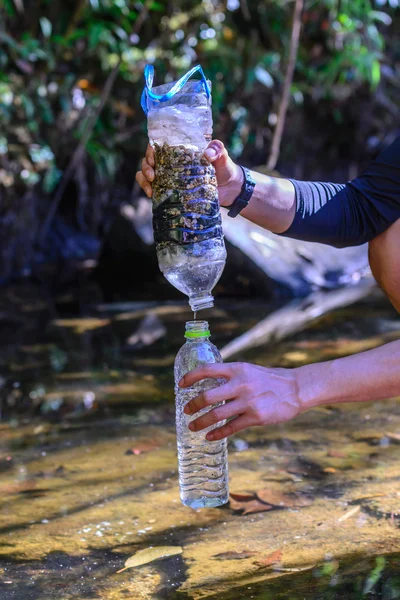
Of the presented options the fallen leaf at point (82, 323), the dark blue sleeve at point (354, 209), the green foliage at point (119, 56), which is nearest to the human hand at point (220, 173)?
the dark blue sleeve at point (354, 209)

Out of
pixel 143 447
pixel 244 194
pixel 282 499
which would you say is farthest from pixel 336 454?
pixel 244 194

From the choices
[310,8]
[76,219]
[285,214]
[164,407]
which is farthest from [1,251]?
[285,214]

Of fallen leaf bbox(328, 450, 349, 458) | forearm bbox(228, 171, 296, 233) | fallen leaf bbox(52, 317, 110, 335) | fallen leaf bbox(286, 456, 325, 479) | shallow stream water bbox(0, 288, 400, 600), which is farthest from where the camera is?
fallen leaf bbox(52, 317, 110, 335)

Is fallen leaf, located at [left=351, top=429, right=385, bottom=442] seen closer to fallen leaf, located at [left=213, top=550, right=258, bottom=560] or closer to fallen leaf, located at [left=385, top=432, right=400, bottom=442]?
fallen leaf, located at [left=385, top=432, right=400, bottom=442]

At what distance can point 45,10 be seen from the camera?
7.78m

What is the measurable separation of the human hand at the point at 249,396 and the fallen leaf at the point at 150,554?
0.43m

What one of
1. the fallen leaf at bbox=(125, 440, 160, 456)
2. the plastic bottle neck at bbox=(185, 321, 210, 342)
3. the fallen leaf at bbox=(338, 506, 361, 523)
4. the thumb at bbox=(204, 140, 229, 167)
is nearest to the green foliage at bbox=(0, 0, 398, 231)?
the fallen leaf at bbox=(125, 440, 160, 456)

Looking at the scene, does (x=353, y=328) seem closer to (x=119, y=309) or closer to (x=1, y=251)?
(x=119, y=309)

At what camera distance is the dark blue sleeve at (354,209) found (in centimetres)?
222

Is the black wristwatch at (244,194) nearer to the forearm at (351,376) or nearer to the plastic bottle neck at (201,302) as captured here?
the plastic bottle neck at (201,302)

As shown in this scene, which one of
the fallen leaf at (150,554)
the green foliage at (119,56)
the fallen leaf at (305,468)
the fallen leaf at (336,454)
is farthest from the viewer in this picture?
the green foliage at (119,56)

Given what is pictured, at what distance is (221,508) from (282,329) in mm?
2579

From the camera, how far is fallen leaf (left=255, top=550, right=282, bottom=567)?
5.89 ft

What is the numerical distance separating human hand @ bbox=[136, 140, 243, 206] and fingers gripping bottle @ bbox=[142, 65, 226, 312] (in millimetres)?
22
